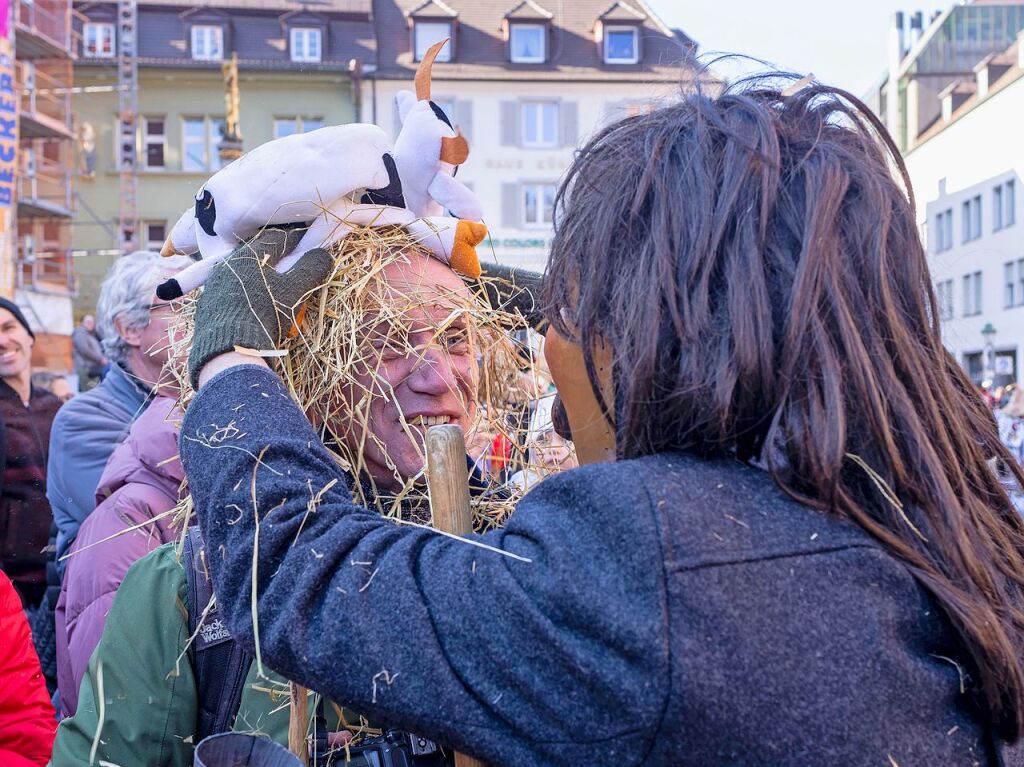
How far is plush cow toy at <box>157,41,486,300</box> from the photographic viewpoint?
5.74 feet

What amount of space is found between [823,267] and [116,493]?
90.4 inches

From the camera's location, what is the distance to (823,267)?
3.67ft

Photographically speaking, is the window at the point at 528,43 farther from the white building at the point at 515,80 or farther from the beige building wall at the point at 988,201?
the beige building wall at the point at 988,201

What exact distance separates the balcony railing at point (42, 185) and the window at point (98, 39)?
4310 millimetres

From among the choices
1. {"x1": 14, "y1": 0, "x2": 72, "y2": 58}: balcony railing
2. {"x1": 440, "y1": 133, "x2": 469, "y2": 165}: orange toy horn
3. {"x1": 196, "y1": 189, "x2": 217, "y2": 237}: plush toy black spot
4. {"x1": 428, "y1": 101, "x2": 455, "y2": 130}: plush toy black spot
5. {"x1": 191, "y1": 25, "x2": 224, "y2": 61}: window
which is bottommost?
{"x1": 196, "y1": 189, "x2": 217, "y2": 237}: plush toy black spot

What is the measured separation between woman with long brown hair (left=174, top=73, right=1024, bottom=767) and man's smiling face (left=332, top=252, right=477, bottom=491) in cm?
60

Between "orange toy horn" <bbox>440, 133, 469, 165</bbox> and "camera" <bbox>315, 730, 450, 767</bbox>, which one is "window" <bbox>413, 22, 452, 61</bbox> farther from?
"camera" <bbox>315, 730, 450, 767</bbox>

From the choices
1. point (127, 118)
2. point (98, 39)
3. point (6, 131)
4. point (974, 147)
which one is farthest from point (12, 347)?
point (974, 147)

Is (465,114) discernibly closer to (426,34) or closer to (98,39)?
(426,34)

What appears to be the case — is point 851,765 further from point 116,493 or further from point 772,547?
point 116,493

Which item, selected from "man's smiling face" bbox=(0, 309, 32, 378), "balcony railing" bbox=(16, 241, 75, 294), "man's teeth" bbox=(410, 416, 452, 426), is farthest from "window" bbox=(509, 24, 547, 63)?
"man's teeth" bbox=(410, 416, 452, 426)

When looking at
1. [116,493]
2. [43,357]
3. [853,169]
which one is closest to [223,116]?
[43,357]

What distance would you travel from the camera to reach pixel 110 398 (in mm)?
3701

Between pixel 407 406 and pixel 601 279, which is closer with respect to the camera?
pixel 601 279
